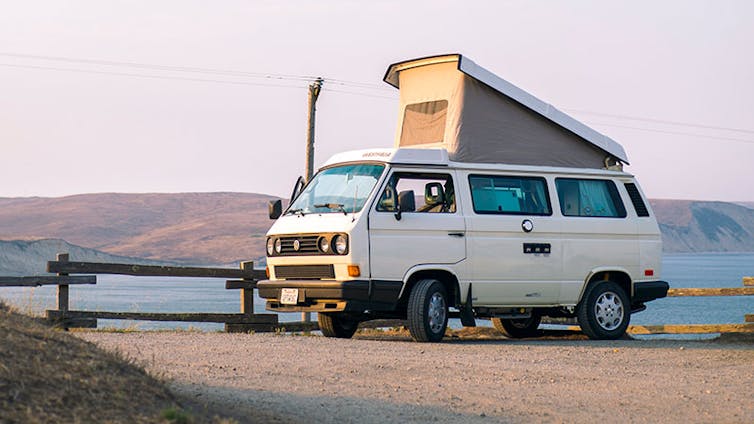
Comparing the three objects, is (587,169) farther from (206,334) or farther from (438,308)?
(206,334)

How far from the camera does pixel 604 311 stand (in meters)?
16.4

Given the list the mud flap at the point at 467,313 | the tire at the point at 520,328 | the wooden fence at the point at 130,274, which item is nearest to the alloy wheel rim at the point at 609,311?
the tire at the point at 520,328

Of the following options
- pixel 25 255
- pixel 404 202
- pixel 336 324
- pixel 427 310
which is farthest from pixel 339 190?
pixel 25 255

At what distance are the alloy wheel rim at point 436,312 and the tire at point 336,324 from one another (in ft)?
5.63

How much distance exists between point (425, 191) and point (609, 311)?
3.46m

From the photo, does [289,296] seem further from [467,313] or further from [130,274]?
[130,274]

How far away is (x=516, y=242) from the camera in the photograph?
1545cm

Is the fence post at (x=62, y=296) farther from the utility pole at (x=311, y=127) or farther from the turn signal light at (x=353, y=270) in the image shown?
the utility pole at (x=311, y=127)

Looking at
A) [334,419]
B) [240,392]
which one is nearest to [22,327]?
[240,392]

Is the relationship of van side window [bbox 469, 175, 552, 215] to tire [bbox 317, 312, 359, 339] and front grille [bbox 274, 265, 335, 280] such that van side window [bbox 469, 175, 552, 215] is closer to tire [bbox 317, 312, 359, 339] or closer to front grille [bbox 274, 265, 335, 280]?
front grille [bbox 274, 265, 335, 280]

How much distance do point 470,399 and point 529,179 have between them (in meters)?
6.71

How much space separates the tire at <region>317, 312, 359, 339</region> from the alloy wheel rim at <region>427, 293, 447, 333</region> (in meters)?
1.72

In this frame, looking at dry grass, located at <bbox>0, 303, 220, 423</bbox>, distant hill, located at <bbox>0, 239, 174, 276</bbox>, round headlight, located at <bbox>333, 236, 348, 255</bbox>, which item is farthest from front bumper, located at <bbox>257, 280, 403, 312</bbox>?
distant hill, located at <bbox>0, 239, 174, 276</bbox>

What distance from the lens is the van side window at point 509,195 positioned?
15273 millimetres
